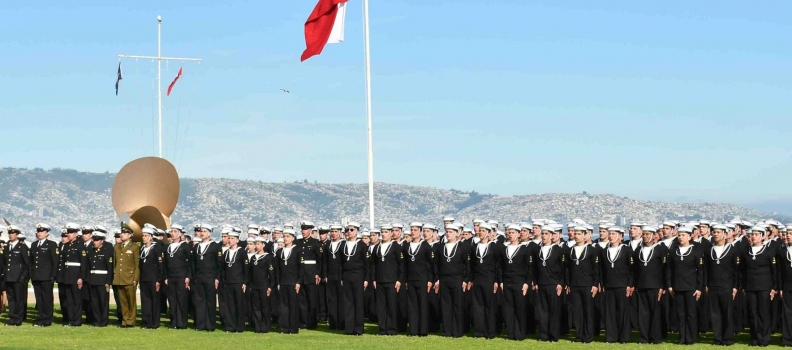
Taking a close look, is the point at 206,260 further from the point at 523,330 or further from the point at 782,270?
the point at 782,270

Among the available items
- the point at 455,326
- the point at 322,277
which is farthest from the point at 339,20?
the point at 455,326

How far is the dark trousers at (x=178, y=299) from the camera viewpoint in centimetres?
1803

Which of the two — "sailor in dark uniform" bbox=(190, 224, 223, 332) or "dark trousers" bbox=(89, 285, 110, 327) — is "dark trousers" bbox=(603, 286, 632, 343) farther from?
"dark trousers" bbox=(89, 285, 110, 327)

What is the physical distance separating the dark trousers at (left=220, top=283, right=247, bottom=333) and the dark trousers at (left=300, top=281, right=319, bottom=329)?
42.8 inches

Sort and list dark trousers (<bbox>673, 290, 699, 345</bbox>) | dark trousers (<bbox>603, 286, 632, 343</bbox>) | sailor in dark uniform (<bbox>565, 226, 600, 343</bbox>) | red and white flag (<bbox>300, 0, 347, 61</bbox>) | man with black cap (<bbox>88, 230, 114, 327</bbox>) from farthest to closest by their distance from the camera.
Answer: red and white flag (<bbox>300, 0, 347, 61</bbox>), man with black cap (<bbox>88, 230, 114, 327</bbox>), sailor in dark uniform (<bbox>565, 226, 600, 343</bbox>), dark trousers (<bbox>603, 286, 632, 343</bbox>), dark trousers (<bbox>673, 290, 699, 345</bbox>)

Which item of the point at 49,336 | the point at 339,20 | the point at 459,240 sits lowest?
the point at 49,336

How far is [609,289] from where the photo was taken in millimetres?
15766

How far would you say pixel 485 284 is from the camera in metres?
16.5

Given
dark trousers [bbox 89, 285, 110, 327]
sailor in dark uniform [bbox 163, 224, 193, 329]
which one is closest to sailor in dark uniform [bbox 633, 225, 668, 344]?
sailor in dark uniform [bbox 163, 224, 193, 329]

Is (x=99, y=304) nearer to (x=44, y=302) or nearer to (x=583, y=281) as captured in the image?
(x=44, y=302)

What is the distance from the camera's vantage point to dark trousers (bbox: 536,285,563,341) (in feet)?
52.3

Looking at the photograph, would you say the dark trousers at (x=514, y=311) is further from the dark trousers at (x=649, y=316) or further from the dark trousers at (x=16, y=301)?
the dark trousers at (x=16, y=301)

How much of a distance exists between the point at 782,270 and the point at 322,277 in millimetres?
6621

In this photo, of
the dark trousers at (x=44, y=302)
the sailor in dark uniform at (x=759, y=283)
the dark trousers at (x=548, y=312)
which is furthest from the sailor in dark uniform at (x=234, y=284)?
the sailor in dark uniform at (x=759, y=283)
